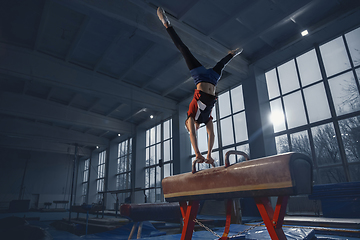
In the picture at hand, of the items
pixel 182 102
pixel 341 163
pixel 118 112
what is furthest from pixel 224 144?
pixel 118 112

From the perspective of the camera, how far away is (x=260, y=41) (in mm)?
8180

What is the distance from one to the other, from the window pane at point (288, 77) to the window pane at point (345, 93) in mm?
Answer: 1159

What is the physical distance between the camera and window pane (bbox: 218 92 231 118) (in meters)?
10.4

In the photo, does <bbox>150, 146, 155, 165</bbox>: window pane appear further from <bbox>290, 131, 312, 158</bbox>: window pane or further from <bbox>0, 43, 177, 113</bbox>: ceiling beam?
<bbox>290, 131, 312, 158</bbox>: window pane

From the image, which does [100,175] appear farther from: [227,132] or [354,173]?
[354,173]

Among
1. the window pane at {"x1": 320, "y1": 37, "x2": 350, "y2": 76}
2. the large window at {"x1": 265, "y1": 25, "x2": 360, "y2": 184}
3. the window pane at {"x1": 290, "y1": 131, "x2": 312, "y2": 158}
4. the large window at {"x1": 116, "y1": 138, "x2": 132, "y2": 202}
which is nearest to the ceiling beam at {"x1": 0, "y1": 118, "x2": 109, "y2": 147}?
the large window at {"x1": 116, "y1": 138, "x2": 132, "y2": 202}

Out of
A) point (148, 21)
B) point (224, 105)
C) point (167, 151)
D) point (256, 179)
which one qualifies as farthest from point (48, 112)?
point (256, 179)

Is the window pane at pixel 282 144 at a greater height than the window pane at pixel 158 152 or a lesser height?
lesser

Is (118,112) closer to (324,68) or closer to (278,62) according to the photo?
(278,62)

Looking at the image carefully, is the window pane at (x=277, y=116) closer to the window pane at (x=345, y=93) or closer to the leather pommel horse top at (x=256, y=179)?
the window pane at (x=345, y=93)

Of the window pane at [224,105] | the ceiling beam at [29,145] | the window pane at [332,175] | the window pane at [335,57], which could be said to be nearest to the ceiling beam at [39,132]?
the ceiling beam at [29,145]

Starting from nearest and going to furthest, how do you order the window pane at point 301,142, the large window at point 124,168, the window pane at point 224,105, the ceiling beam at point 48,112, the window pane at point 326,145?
the window pane at point 326,145 < the window pane at point 301,142 < the window pane at point 224,105 < the ceiling beam at point 48,112 < the large window at point 124,168

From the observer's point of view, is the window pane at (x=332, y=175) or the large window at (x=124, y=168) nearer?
the window pane at (x=332, y=175)

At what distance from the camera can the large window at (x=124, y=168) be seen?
16.0m
